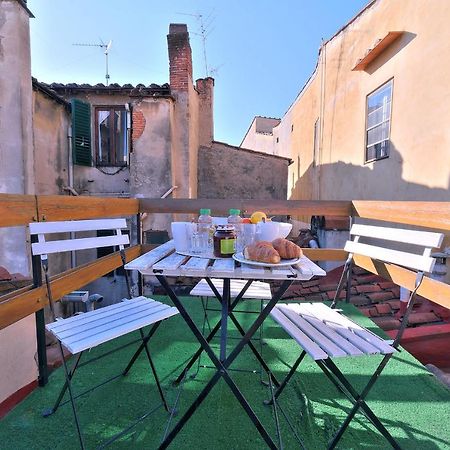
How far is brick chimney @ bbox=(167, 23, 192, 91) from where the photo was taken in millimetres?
8500

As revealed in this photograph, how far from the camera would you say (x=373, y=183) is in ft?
19.6

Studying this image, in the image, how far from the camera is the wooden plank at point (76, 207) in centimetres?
185

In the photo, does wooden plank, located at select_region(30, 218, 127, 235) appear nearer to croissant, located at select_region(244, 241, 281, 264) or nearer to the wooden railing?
the wooden railing

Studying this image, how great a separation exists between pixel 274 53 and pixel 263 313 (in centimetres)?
1713

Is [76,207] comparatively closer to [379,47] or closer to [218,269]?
[218,269]

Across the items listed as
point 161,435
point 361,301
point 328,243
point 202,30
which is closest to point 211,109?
point 202,30

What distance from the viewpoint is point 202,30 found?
10.5 metres

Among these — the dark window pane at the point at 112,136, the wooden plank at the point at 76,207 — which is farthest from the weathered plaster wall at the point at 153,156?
the wooden plank at the point at 76,207

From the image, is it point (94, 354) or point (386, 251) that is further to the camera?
point (94, 354)

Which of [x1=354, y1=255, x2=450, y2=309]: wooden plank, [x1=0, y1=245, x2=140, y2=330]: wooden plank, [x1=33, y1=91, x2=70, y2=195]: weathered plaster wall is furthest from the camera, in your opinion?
[x1=33, y1=91, x2=70, y2=195]: weathered plaster wall

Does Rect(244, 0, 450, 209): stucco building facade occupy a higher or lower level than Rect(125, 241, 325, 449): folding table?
higher

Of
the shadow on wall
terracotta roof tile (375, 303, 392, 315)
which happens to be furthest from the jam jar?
the shadow on wall

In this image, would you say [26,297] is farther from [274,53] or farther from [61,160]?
[274,53]

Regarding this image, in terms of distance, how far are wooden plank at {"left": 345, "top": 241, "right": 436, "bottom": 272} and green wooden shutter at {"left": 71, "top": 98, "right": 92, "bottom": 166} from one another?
8.47 metres
